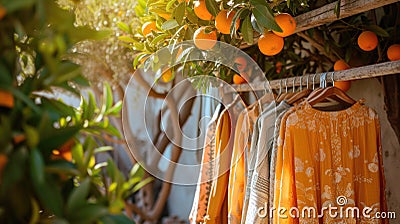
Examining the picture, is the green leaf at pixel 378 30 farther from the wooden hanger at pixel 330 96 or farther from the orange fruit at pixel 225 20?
the orange fruit at pixel 225 20

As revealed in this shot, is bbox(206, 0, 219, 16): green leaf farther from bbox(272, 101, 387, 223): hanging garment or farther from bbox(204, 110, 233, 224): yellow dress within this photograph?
bbox(204, 110, 233, 224): yellow dress

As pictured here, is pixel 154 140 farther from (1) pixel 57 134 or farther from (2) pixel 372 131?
(1) pixel 57 134

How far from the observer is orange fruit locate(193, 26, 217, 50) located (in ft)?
4.83

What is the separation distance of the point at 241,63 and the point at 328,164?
0.59 m

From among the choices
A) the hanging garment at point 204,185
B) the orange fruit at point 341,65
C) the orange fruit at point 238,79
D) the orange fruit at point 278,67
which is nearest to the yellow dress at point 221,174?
the hanging garment at point 204,185

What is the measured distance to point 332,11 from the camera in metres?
1.30

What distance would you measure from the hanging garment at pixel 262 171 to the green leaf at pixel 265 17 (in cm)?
42

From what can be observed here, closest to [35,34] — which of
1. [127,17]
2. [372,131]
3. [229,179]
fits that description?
[372,131]

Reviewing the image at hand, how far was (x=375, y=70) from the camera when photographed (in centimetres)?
129

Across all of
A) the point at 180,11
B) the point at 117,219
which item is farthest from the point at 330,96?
the point at 117,219

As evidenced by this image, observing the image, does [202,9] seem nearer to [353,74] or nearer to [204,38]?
[204,38]

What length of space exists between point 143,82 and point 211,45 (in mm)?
1683

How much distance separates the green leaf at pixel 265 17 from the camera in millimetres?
1194

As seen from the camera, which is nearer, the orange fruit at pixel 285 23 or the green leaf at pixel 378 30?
the orange fruit at pixel 285 23
